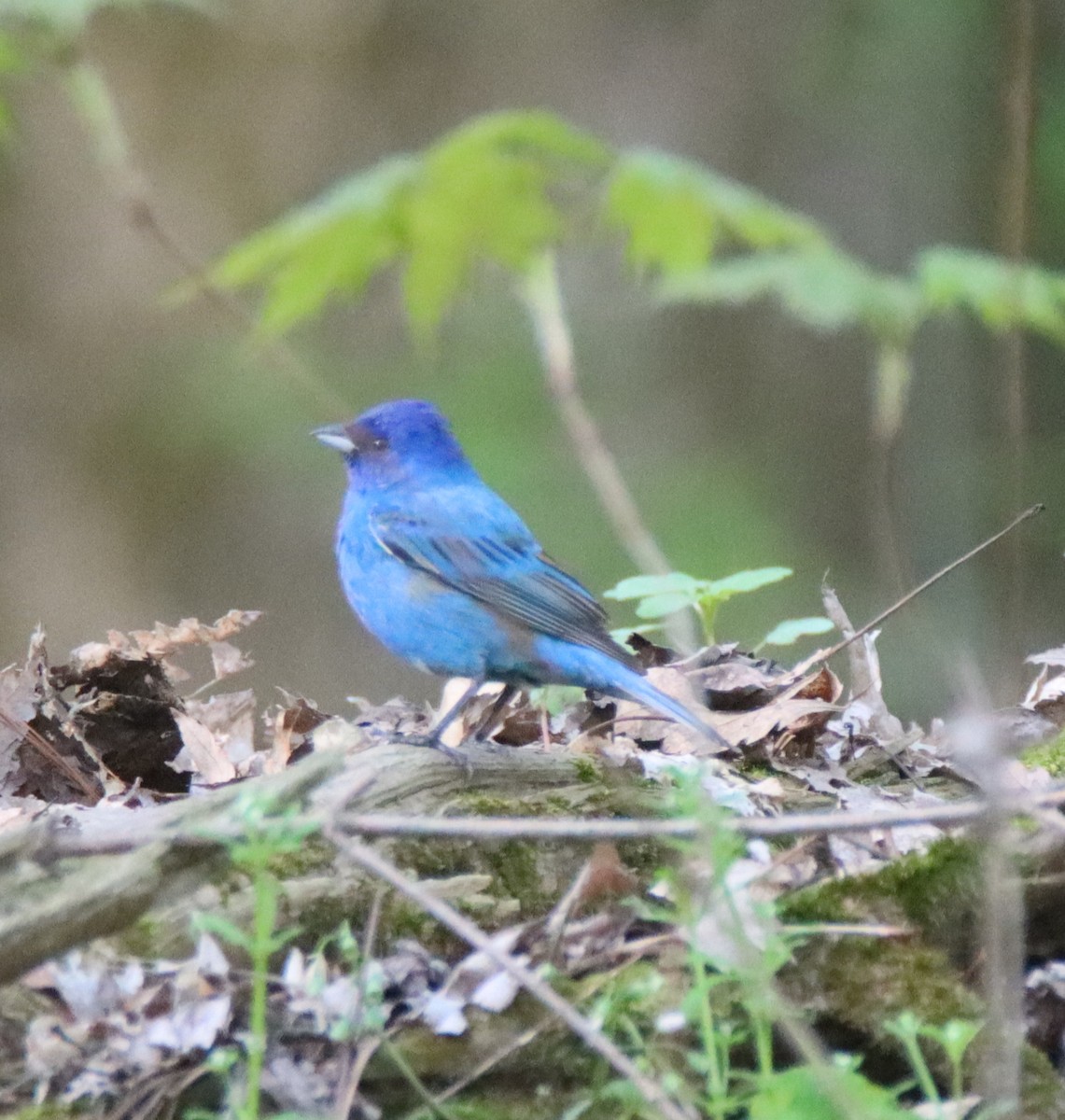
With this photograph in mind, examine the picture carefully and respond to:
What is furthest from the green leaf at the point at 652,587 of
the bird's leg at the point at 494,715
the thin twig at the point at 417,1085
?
the thin twig at the point at 417,1085

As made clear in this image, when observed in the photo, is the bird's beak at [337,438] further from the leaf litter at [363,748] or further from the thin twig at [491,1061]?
the thin twig at [491,1061]

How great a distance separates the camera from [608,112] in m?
9.70

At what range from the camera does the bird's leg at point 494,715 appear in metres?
4.26

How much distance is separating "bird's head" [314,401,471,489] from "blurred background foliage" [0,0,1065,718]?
2946mm

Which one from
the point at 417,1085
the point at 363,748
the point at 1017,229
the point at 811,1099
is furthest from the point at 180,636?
the point at 1017,229

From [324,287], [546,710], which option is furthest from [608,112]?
[324,287]

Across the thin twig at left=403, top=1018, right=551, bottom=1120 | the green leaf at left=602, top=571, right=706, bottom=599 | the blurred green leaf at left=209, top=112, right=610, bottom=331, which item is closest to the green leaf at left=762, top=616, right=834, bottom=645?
the green leaf at left=602, top=571, right=706, bottom=599

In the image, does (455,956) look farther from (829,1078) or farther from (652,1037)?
(829,1078)

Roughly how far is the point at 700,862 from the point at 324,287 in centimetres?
110

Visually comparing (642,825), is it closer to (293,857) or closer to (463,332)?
(293,857)

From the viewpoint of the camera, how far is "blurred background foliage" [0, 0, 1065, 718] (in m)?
8.72

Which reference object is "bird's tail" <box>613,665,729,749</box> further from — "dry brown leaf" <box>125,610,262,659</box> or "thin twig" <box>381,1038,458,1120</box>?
"thin twig" <box>381,1038,458,1120</box>

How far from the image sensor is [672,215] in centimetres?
176

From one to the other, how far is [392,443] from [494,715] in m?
1.19
